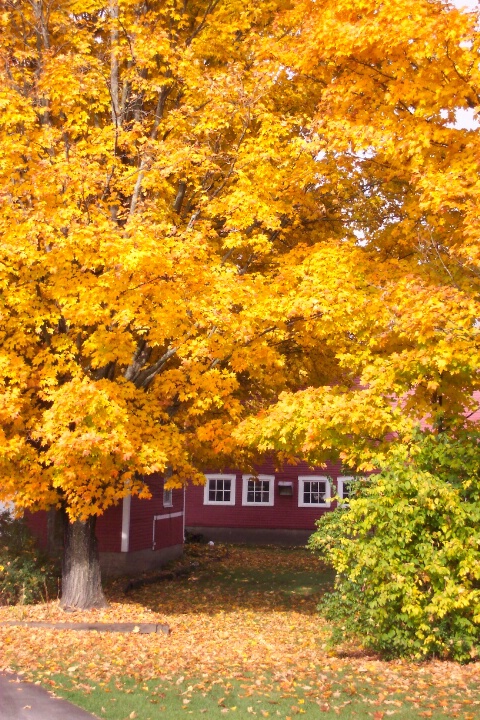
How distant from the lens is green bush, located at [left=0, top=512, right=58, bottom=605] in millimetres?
15477

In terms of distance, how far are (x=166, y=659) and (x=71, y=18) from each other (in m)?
13.0

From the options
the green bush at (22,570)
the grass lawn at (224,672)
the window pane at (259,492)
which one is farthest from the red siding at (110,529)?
the window pane at (259,492)

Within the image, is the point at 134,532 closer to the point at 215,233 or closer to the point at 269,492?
the point at 215,233

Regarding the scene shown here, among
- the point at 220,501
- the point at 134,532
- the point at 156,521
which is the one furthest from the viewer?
the point at 220,501

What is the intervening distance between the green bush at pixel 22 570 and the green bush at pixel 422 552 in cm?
750

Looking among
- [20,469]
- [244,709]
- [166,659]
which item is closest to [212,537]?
[20,469]

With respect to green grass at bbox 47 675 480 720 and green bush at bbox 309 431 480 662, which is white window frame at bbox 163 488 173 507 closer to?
green bush at bbox 309 431 480 662

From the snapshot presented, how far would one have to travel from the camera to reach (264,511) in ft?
114

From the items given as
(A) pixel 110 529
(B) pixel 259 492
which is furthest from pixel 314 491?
(A) pixel 110 529

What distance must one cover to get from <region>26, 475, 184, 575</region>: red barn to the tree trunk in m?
6.53

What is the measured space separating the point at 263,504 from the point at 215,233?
22.6 meters

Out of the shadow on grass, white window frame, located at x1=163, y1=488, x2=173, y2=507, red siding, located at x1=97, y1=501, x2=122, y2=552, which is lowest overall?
the shadow on grass

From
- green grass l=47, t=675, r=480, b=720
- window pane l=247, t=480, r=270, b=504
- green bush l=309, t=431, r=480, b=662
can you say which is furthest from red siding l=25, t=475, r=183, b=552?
green grass l=47, t=675, r=480, b=720

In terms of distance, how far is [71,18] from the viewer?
52.6ft
